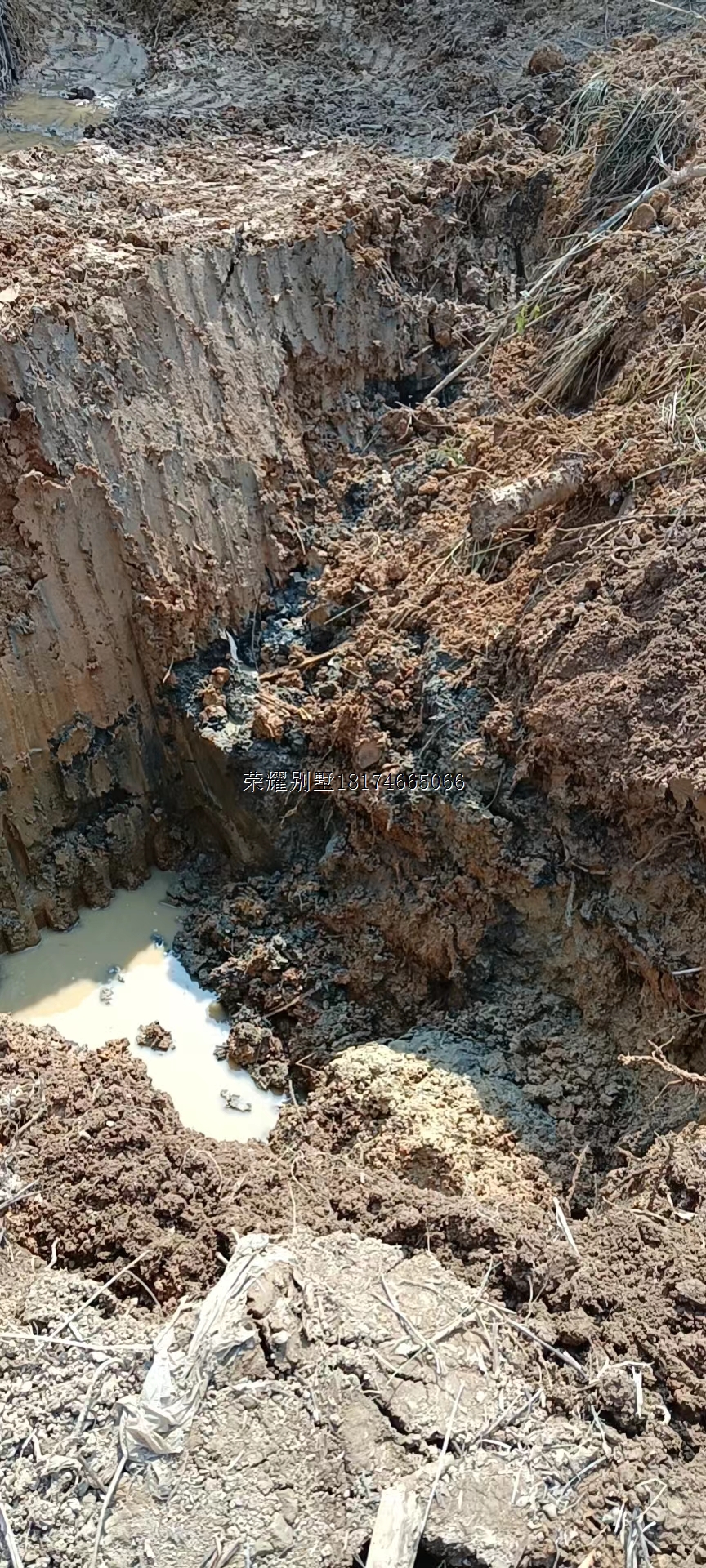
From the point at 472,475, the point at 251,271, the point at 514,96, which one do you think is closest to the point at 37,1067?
the point at 472,475

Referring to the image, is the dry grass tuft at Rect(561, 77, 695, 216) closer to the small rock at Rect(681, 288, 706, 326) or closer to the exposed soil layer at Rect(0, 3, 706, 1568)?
the exposed soil layer at Rect(0, 3, 706, 1568)

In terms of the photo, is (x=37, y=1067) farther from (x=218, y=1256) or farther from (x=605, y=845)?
(x=605, y=845)

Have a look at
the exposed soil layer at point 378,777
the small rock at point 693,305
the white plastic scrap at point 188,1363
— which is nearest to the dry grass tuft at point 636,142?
the exposed soil layer at point 378,777

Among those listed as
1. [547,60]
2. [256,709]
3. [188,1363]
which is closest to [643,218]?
[547,60]

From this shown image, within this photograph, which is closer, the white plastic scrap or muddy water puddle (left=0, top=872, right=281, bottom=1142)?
the white plastic scrap

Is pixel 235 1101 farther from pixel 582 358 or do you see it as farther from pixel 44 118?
pixel 44 118

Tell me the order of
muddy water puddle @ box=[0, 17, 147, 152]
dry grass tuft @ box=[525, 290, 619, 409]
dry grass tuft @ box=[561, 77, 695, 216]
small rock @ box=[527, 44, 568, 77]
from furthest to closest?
muddy water puddle @ box=[0, 17, 147, 152] < small rock @ box=[527, 44, 568, 77] < dry grass tuft @ box=[561, 77, 695, 216] < dry grass tuft @ box=[525, 290, 619, 409]

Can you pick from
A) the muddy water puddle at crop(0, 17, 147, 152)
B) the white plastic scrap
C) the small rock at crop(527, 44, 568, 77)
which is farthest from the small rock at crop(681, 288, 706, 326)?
the white plastic scrap
